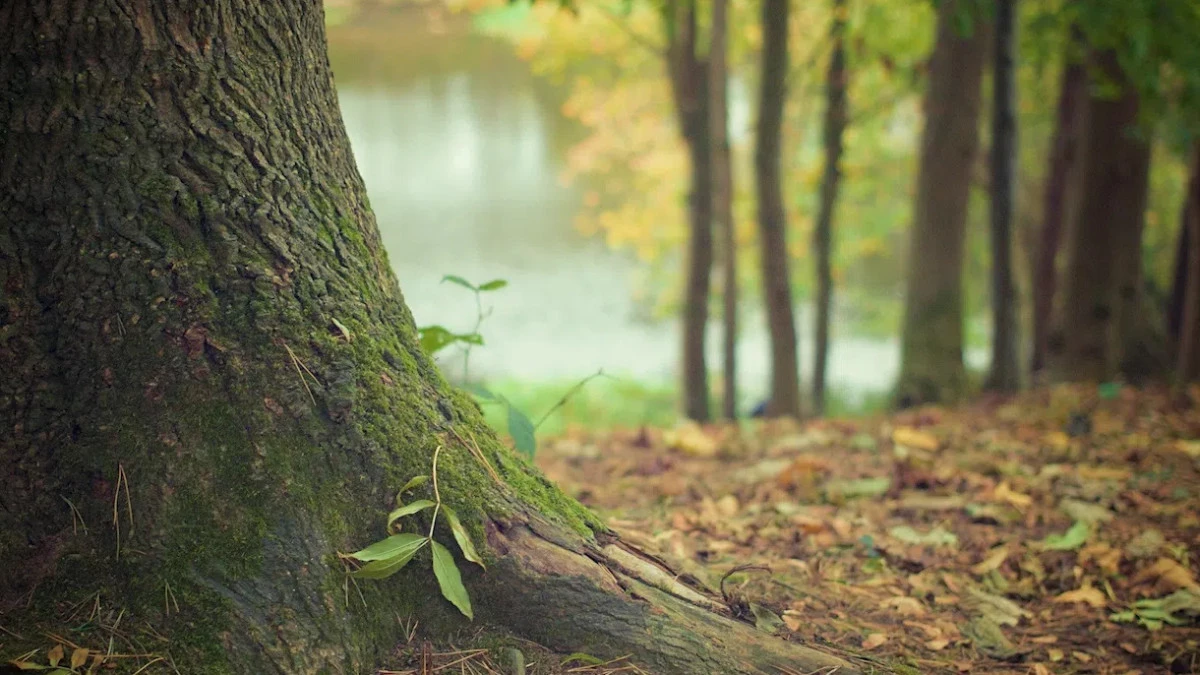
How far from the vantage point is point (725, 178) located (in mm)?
7973

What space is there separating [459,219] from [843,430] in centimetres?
1769

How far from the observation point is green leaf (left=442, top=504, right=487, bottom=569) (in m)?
1.91

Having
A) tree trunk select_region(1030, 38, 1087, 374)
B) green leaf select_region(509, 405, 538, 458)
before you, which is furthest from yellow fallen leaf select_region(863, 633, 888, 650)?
tree trunk select_region(1030, 38, 1087, 374)

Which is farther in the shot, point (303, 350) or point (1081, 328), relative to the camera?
point (1081, 328)

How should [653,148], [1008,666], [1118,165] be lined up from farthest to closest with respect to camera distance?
[653,148], [1118,165], [1008,666]

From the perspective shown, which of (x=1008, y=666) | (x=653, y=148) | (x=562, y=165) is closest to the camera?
(x=1008, y=666)

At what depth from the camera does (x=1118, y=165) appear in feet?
24.0

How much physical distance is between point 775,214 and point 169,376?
251 inches

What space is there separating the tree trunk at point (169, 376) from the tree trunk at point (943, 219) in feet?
20.5

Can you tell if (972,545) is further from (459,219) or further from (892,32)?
(459,219)

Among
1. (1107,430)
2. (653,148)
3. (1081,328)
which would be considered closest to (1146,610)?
(1107,430)

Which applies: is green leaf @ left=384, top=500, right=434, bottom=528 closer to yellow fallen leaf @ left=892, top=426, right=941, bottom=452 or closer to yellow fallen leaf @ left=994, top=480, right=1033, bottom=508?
yellow fallen leaf @ left=994, top=480, right=1033, bottom=508

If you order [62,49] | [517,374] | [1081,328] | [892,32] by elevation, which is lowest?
[517,374]

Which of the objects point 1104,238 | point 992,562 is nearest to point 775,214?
point 1104,238
